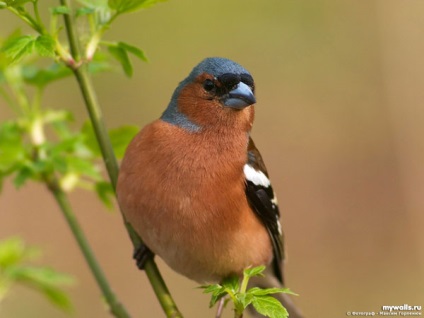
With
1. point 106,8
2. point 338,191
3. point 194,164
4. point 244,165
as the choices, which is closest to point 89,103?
point 106,8

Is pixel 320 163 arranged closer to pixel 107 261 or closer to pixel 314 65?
pixel 314 65

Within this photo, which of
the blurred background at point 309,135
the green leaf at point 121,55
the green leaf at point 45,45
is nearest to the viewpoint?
the green leaf at point 45,45

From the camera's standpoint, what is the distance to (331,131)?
8961 millimetres

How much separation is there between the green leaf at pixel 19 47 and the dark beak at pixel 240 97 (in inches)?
46.5

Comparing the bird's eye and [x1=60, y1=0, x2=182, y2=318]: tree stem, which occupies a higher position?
the bird's eye

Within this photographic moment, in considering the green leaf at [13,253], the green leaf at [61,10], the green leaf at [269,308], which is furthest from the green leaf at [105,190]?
the green leaf at [269,308]

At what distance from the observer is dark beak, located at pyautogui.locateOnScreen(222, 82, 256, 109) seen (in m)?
3.64

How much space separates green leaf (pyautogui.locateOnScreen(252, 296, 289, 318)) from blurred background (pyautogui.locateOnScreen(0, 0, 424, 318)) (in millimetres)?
4894

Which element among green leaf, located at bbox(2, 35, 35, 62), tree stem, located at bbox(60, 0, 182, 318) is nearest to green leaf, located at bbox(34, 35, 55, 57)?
green leaf, located at bbox(2, 35, 35, 62)

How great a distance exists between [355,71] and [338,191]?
1.52m

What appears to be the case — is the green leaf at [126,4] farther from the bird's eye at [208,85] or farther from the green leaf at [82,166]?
the green leaf at [82,166]

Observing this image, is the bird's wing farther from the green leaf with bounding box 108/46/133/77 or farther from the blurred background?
the blurred background

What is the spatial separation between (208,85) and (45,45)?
1.20 meters

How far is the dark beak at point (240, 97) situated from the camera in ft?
12.0
